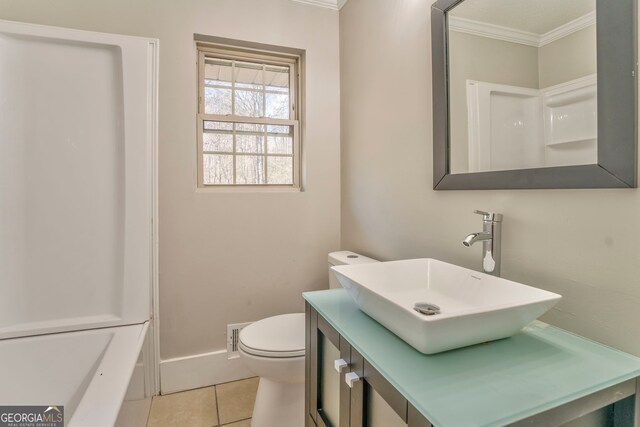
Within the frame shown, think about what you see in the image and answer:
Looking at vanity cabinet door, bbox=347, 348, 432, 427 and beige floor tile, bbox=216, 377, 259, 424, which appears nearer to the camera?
vanity cabinet door, bbox=347, 348, 432, 427

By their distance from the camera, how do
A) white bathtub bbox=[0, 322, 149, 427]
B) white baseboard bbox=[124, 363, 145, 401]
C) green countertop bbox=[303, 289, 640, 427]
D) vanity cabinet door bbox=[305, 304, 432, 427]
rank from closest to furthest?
green countertop bbox=[303, 289, 640, 427] → vanity cabinet door bbox=[305, 304, 432, 427] → white baseboard bbox=[124, 363, 145, 401] → white bathtub bbox=[0, 322, 149, 427]

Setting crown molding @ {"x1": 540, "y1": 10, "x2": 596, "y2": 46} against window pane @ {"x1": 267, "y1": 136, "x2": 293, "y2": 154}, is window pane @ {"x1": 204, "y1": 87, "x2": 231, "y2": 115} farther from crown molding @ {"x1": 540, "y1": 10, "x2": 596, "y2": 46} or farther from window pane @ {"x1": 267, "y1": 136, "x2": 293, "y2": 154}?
crown molding @ {"x1": 540, "y1": 10, "x2": 596, "y2": 46}

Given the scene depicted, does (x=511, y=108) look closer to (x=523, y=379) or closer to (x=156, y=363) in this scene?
(x=523, y=379)

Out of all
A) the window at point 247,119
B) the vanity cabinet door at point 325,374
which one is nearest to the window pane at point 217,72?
the window at point 247,119

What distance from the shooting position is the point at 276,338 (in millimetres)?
1581

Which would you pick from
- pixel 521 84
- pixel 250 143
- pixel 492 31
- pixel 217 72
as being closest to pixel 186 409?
pixel 250 143

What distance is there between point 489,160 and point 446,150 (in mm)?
204

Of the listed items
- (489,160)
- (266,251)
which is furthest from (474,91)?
(266,251)

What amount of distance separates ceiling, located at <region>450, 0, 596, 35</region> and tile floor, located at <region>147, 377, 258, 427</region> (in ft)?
6.92

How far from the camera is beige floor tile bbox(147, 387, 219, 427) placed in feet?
5.49

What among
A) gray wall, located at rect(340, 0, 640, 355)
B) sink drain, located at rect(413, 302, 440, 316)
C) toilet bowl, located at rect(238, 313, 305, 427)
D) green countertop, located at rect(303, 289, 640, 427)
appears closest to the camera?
green countertop, located at rect(303, 289, 640, 427)

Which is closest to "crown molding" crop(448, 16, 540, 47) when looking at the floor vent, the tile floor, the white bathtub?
the white bathtub

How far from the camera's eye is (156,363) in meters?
1.86

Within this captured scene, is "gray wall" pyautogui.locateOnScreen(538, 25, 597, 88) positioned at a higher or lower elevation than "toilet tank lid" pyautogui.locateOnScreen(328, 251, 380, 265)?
higher
